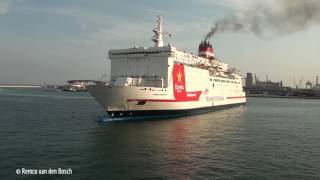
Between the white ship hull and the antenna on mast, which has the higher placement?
the antenna on mast

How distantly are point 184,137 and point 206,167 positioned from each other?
988 cm

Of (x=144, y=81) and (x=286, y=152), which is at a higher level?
(x=144, y=81)

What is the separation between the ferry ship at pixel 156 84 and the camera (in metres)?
37.9

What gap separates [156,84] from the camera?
42250mm

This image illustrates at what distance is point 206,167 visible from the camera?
63.4 feet

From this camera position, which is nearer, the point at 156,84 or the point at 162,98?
the point at 162,98

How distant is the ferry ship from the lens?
3788 centimetres

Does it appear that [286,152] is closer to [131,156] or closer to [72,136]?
[131,156]

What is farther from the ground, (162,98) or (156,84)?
(156,84)

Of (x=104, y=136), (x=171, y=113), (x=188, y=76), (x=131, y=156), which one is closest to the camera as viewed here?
(x=131, y=156)

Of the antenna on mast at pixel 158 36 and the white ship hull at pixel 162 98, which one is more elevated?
the antenna on mast at pixel 158 36

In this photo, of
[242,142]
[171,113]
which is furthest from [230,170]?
[171,113]

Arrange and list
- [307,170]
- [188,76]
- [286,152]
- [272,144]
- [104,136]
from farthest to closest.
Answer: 1. [188,76]
2. [104,136]
3. [272,144]
4. [286,152]
5. [307,170]

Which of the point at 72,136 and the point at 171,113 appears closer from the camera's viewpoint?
the point at 72,136
